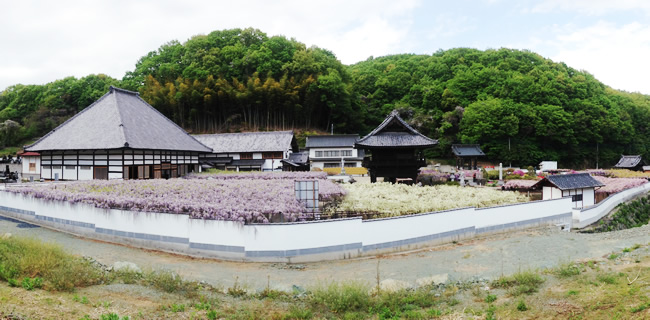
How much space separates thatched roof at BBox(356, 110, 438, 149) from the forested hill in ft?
103

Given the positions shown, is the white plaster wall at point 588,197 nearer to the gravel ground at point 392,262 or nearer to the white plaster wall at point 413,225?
the gravel ground at point 392,262

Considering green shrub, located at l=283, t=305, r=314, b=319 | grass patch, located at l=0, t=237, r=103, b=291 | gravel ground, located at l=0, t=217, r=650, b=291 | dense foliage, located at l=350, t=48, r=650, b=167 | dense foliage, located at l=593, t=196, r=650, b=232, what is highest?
dense foliage, located at l=350, t=48, r=650, b=167

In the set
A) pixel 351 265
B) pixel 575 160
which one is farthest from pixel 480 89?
pixel 351 265

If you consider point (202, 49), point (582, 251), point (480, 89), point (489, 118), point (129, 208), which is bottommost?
point (582, 251)

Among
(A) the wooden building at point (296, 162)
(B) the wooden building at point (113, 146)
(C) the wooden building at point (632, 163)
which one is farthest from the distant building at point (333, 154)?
(C) the wooden building at point (632, 163)

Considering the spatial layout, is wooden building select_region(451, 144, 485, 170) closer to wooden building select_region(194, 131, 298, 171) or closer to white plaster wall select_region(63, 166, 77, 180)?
wooden building select_region(194, 131, 298, 171)

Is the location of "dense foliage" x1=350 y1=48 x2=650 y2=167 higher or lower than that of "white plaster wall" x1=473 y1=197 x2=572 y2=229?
higher

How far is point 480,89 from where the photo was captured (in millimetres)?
62562

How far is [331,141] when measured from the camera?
4553cm

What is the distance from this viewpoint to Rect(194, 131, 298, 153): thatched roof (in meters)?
41.6

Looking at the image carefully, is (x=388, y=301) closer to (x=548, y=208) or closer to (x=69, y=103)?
(x=548, y=208)

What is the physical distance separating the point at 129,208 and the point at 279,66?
4977cm

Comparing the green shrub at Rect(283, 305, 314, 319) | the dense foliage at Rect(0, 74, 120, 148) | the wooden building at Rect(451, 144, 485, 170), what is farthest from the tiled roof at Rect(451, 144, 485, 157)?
the dense foliage at Rect(0, 74, 120, 148)

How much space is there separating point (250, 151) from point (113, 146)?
1929 centimetres
